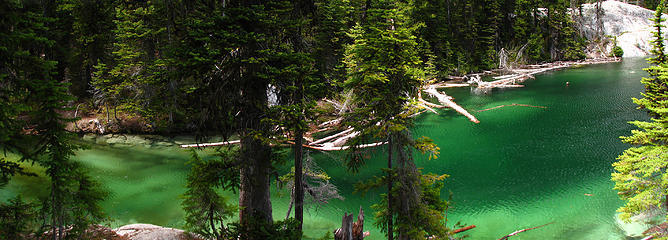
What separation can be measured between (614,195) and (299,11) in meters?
13.1

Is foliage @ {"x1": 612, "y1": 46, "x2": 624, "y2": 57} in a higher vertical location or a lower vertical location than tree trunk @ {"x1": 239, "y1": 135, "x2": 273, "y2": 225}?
higher

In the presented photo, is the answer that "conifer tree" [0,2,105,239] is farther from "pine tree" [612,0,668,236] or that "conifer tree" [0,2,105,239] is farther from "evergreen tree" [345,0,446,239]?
"pine tree" [612,0,668,236]

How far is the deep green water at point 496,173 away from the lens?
12.4m

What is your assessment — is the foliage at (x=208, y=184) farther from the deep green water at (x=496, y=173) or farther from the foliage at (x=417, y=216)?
the deep green water at (x=496, y=173)

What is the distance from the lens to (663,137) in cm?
891

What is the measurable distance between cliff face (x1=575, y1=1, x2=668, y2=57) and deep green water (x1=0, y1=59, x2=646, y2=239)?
1335 inches

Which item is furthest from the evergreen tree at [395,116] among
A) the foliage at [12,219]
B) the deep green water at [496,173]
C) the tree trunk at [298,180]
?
the foliage at [12,219]

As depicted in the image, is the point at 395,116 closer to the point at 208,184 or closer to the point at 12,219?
the point at 208,184

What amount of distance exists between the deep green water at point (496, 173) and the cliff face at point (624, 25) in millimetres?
33908

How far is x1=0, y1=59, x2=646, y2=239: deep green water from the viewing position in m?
12.4

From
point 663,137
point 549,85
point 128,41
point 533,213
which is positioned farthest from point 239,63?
point 549,85

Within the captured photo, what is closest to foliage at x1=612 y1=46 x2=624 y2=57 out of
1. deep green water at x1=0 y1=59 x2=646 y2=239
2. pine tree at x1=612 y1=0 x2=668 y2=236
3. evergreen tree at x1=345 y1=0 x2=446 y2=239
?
deep green water at x1=0 y1=59 x2=646 y2=239

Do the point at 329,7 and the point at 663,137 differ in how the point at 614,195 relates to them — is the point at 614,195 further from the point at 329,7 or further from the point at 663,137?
the point at 329,7

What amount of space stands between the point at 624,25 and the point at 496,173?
56146 millimetres
